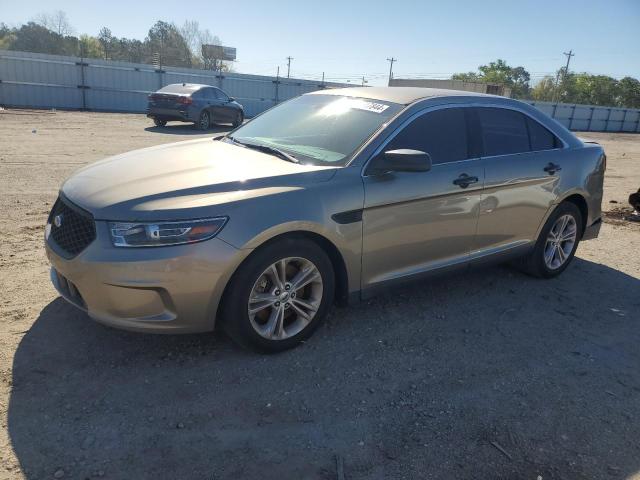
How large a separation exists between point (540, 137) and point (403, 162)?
7.06 feet

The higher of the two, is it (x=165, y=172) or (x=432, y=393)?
(x=165, y=172)

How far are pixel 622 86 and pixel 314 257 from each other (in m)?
93.1

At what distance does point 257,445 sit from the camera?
2.61m

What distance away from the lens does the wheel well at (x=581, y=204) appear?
521cm

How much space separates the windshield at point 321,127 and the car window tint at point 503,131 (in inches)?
37.8

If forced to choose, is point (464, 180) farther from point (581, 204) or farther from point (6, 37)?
point (6, 37)

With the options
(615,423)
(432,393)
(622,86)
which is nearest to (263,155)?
(432,393)

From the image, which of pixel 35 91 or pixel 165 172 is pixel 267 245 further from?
pixel 35 91

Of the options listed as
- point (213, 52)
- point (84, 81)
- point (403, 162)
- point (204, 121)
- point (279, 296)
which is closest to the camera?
point (279, 296)

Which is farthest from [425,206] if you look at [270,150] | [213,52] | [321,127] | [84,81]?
[213,52]

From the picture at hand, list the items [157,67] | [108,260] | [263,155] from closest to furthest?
[108,260]
[263,155]
[157,67]

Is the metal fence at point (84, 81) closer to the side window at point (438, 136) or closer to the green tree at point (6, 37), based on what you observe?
the side window at point (438, 136)

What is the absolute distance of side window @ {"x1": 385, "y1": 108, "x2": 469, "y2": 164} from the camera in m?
3.91

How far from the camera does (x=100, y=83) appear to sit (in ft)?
80.3
